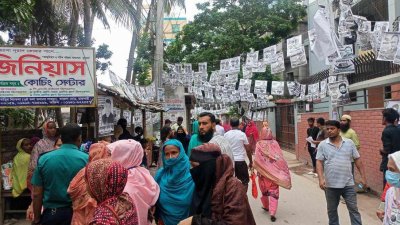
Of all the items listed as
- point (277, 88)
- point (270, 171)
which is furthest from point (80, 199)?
point (277, 88)

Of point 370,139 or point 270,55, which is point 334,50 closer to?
point 370,139

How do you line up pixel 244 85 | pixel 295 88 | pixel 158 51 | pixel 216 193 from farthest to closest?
1. pixel 244 85
2. pixel 295 88
3. pixel 158 51
4. pixel 216 193

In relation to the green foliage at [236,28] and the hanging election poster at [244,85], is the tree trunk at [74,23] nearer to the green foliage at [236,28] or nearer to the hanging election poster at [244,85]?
the hanging election poster at [244,85]

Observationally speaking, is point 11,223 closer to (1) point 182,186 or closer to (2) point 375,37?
(1) point 182,186

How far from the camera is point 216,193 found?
2670mm

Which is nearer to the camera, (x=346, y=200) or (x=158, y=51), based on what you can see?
(x=346, y=200)

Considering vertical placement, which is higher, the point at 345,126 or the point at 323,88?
the point at 323,88

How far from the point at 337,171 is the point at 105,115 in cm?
418

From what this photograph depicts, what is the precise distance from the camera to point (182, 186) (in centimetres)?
349

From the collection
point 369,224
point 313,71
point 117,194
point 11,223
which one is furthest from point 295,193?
point 313,71

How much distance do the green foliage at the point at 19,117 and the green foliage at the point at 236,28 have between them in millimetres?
12873

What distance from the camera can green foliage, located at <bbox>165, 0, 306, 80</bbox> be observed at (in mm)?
22203

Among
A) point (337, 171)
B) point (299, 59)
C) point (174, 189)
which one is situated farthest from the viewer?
point (299, 59)

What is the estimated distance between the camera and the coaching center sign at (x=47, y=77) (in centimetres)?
525
